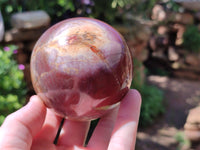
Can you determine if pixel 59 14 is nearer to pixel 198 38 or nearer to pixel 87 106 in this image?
pixel 87 106

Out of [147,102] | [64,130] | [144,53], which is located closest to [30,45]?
[64,130]

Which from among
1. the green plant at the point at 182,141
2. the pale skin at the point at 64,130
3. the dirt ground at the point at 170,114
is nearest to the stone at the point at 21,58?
the pale skin at the point at 64,130

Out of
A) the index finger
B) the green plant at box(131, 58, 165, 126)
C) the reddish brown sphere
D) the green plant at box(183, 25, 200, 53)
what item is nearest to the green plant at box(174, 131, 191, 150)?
the green plant at box(131, 58, 165, 126)

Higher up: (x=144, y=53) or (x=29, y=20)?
(x=29, y=20)

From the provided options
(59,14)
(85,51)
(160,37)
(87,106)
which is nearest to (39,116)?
(87,106)

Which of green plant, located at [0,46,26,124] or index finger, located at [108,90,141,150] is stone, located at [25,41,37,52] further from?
index finger, located at [108,90,141,150]

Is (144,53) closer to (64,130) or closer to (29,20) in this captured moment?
(29,20)

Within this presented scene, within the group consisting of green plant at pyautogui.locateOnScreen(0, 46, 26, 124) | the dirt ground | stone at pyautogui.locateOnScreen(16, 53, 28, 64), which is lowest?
the dirt ground
